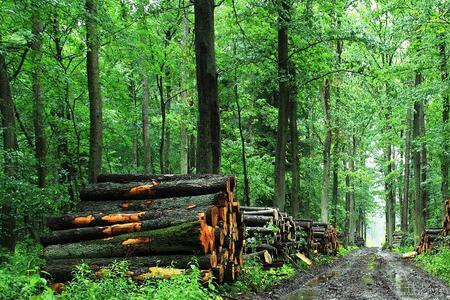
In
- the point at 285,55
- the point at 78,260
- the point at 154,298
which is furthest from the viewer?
the point at 285,55

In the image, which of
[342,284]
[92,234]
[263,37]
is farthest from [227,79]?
[92,234]

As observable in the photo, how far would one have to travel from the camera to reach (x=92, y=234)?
308 inches

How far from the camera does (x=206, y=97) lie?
11.5m

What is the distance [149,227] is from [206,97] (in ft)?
15.6

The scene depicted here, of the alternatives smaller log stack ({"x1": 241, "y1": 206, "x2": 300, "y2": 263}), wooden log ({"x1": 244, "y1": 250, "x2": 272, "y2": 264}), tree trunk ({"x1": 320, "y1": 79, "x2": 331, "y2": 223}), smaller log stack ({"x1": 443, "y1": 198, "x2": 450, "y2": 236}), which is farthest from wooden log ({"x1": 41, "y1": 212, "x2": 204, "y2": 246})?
tree trunk ({"x1": 320, "y1": 79, "x2": 331, "y2": 223})

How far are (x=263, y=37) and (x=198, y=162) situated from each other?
9.00 meters

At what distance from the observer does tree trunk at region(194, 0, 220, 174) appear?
450 inches

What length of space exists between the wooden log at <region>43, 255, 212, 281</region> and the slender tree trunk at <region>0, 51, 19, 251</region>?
577cm

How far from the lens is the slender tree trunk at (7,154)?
12.6m

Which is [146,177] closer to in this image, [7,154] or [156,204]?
[156,204]

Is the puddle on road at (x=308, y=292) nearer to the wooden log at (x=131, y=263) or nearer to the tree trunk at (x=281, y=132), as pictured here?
the wooden log at (x=131, y=263)

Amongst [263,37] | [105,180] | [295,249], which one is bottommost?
[295,249]

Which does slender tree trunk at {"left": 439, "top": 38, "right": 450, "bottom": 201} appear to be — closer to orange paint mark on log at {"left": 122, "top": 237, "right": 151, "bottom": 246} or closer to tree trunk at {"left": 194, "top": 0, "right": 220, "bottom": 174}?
tree trunk at {"left": 194, "top": 0, "right": 220, "bottom": 174}

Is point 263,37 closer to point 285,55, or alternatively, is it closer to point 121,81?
point 285,55
